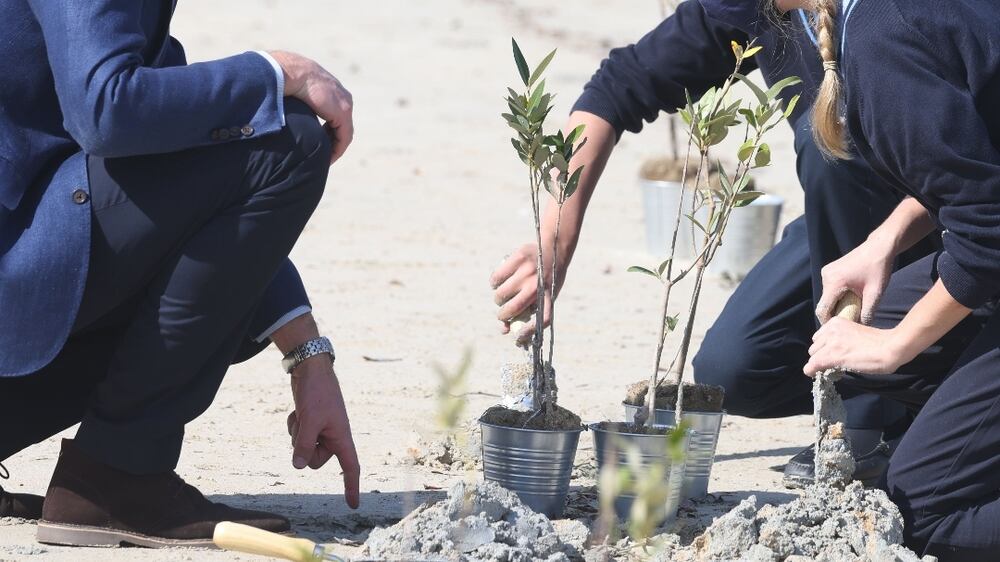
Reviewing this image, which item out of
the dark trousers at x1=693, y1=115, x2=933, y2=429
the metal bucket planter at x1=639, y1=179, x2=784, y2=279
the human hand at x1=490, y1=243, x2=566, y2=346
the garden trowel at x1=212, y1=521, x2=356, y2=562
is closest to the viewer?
the garden trowel at x1=212, y1=521, x2=356, y2=562

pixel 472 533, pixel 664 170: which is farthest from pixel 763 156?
pixel 664 170

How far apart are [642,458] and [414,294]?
125 inches

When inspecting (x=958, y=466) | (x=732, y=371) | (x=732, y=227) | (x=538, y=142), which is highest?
(x=732, y=227)

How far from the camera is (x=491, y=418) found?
2.71 metres

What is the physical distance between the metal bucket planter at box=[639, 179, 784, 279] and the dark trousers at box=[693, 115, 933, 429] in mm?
2218

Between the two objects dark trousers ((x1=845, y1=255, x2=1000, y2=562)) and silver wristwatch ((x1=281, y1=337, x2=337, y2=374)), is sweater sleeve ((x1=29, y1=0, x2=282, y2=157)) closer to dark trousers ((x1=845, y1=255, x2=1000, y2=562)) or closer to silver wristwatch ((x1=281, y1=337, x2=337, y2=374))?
silver wristwatch ((x1=281, y1=337, x2=337, y2=374))

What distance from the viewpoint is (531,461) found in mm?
2631

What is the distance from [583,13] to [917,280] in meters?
15.2

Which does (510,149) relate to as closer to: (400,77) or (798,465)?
(400,77)

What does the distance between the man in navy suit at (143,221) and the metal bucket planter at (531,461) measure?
454 mm

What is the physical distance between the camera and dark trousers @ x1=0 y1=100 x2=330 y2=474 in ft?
8.15

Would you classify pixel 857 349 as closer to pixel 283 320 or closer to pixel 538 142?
pixel 538 142

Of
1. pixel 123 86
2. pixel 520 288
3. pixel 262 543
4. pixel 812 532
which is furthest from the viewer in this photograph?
pixel 520 288

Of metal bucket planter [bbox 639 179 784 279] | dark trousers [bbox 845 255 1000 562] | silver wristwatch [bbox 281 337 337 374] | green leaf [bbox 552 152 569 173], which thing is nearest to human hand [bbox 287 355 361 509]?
silver wristwatch [bbox 281 337 337 374]
